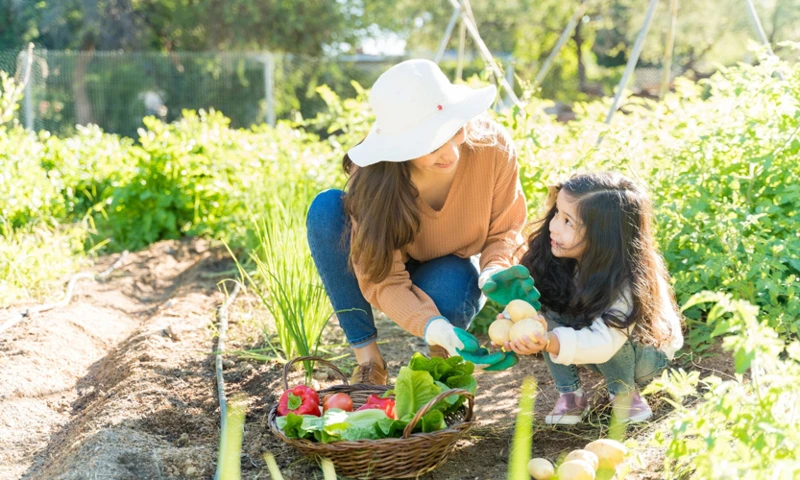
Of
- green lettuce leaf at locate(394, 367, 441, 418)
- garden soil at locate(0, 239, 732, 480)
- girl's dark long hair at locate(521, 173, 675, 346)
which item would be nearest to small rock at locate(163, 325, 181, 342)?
garden soil at locate(0, 239, 732, 480)

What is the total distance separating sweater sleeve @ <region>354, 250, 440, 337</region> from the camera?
2.28m

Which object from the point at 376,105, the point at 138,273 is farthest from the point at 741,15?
the point at 376,105

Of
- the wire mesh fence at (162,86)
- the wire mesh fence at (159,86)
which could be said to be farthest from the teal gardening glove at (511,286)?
the wire mesh fence at (159,86)

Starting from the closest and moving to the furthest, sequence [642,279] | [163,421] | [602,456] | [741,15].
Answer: [602,456] < [642,279] < [163,421] < [741,15]

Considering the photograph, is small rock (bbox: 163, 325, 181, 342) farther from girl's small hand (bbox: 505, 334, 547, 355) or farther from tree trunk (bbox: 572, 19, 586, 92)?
tree trunk (bbox: 572, 19, 586, 92)

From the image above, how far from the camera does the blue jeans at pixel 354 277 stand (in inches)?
96.6

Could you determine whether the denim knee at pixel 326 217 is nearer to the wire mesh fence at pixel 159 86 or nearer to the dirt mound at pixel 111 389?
the dirt mound at pixel 111 389

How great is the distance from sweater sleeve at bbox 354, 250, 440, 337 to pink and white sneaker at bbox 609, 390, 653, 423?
598mm

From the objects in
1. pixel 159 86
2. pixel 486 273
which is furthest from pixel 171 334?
pixel 159 86

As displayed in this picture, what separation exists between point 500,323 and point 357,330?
2.10 feet

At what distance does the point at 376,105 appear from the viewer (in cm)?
215

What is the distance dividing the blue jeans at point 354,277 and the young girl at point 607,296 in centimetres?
28

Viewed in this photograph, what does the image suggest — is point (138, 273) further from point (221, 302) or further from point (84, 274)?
point (221, 302)

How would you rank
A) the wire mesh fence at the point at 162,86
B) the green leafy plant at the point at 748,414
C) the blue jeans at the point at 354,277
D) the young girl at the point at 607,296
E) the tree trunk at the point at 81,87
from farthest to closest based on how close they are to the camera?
the tree trunk at the point at 81,87
the wire mesh fence at the point at 162,86
the blue jeans at the point at 354,277
the young girl at the point at 607,296
the green leafy plant at the point at 748,414
